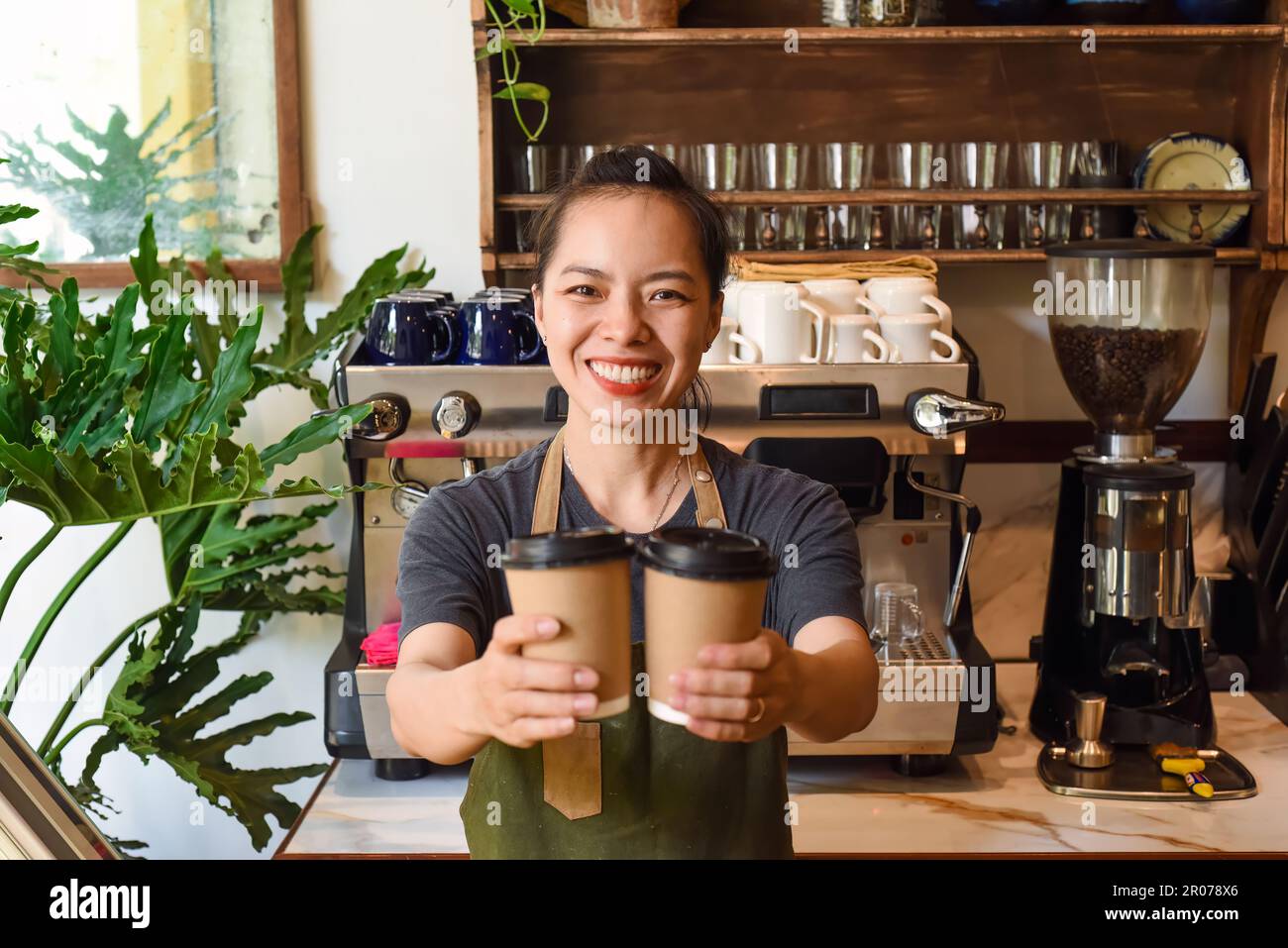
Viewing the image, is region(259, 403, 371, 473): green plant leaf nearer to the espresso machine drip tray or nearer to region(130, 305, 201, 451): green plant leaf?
region(130, 305, 201, 451): green plant leaf

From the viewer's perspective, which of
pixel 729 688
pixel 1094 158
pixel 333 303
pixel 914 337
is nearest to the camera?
pixel 729 688

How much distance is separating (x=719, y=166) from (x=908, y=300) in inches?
17.0

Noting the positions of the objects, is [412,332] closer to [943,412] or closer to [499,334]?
[499,334]

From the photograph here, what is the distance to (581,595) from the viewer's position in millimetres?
813

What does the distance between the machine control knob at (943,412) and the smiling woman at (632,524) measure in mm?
674

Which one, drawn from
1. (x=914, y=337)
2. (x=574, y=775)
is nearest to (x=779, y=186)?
(x=914, y=337)

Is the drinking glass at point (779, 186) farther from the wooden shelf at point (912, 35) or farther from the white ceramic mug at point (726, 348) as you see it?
the white ceramic mug at point (726, 348)

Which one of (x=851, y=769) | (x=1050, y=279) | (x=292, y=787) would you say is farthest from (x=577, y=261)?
(x=292, y=787)

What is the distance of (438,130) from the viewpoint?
2340 millimetres

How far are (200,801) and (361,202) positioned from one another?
113cm

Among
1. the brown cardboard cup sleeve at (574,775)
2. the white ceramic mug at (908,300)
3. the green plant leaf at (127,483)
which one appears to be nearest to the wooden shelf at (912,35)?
the white ceramic mug at (908,300)

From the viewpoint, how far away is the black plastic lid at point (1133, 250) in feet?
6.25

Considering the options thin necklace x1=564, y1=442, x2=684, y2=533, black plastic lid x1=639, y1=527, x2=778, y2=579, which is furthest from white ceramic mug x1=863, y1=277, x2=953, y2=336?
black plastic lid x1=639, y1=527, x2=778, y2=579
